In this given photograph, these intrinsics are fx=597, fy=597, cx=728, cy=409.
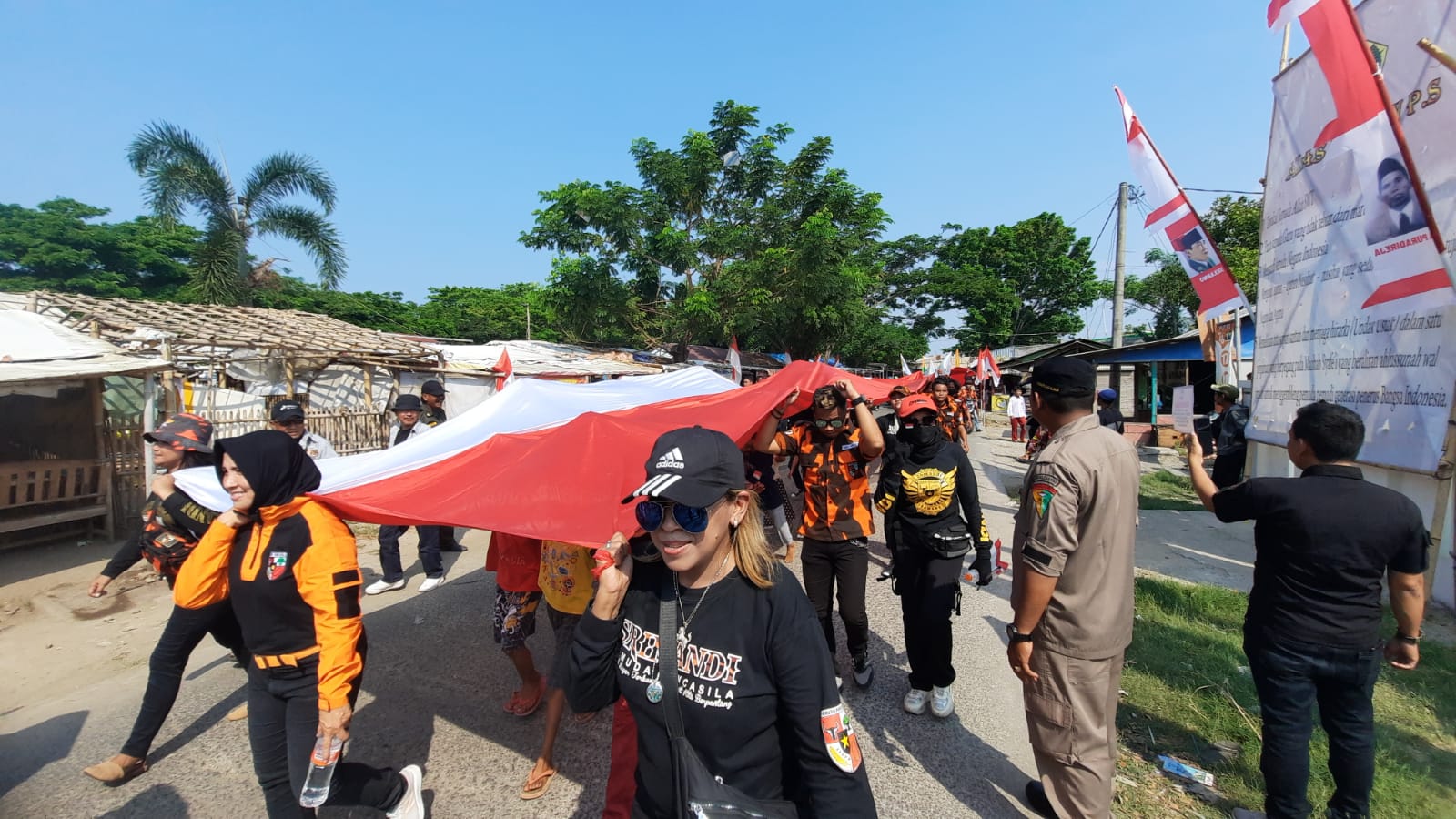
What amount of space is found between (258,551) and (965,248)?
1522 inches

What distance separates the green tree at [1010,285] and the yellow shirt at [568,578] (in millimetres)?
34068

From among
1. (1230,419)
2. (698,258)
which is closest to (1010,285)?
(698,258)

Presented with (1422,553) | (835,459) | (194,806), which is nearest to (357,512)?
(194,806)

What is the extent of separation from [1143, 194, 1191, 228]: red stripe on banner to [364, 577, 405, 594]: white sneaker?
860 cm

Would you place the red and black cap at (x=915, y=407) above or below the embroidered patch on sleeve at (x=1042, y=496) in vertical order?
above

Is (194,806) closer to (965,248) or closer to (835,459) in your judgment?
(835,459)

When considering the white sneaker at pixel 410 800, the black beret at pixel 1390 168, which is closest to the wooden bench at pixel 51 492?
the white sneaker at pixel 410 800

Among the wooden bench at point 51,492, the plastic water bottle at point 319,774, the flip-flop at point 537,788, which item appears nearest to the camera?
the plastic water bottle at point 319,774

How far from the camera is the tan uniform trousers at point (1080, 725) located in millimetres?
2377

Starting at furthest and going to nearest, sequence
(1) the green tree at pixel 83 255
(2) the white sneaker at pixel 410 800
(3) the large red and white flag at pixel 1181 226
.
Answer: (1) the green tree at pixel 83 255, (3) the large red and white flag at pixel 1181 226, (2) the white sneaker at pixel 410 800

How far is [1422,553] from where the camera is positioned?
236 cm

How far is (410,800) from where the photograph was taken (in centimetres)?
267

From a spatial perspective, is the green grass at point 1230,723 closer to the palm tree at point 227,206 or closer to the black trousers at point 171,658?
the black trousers at point 171,658

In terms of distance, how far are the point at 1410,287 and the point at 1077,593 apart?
3996 mm
